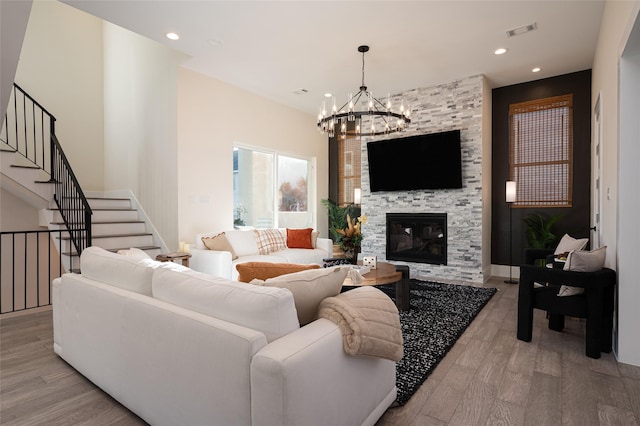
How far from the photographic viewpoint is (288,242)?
19.0 ft

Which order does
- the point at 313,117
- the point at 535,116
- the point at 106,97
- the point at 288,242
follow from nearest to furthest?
the point at 535,116 < the point at 288,242 < the point at 106,97 < the point at 313,117

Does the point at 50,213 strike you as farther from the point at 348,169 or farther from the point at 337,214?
the point at 348,169

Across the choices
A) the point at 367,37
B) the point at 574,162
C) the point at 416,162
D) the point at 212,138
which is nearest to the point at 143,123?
the point at 212,138

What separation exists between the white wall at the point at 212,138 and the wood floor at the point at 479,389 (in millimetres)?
2524

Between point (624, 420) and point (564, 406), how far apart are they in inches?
10.6

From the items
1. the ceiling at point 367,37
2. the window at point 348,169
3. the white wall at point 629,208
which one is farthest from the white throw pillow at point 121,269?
the window at point 348,169

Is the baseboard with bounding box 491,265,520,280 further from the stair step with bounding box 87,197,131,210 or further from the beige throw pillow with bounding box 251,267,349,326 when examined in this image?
the stair step with bounding box 87,197,131,210

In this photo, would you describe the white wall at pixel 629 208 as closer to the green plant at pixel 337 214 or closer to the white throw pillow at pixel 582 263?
the white throw pillow at pixel 582 263

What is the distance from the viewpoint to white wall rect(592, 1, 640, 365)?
249 centimetres

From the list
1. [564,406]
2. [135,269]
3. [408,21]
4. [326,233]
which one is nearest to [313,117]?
[326,233]

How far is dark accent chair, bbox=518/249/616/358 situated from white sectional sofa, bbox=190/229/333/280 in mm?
2969

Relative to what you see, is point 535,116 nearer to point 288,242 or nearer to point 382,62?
point 382,62

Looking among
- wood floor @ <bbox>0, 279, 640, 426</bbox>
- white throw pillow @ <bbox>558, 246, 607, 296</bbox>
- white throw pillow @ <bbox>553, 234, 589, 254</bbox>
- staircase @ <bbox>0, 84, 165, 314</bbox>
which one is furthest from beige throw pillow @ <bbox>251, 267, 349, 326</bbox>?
staircase @ <bbox>0, 84, 165, 314</bbox>

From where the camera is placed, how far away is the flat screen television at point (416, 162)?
536 centimetres
